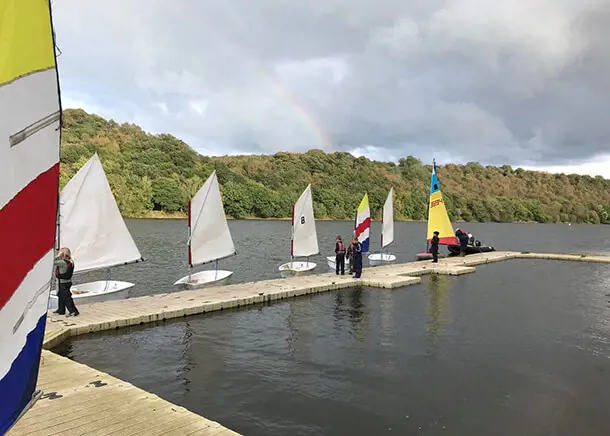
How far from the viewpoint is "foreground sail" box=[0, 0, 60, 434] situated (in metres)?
2.05

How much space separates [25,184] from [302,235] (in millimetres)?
24428

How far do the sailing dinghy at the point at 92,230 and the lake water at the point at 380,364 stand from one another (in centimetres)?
552

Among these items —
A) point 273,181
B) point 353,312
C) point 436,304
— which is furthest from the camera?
point 273,181

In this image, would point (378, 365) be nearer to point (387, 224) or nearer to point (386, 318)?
point (386, 318)

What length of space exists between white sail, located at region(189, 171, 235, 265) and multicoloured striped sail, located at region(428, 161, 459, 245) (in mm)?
17249

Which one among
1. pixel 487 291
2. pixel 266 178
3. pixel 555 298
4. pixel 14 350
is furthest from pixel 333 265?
pixel 266 178

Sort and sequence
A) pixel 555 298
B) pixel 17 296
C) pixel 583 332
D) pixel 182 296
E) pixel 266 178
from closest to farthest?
pixel 17 296 < pixel 583 332 < pixel 182 296 < pixel 555 298 < pixel 266 178

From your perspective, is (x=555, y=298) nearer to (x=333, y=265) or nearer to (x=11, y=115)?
(x=333, y=265)

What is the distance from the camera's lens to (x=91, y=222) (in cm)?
1775

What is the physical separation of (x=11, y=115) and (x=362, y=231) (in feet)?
82.4

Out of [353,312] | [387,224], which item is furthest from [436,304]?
[387,224]

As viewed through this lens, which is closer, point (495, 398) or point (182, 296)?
point (495, 398)

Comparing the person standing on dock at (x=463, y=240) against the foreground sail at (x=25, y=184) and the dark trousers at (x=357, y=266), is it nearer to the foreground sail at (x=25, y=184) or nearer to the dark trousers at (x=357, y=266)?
the dark trousers at (x=357, y=266)

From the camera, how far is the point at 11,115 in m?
2.06
